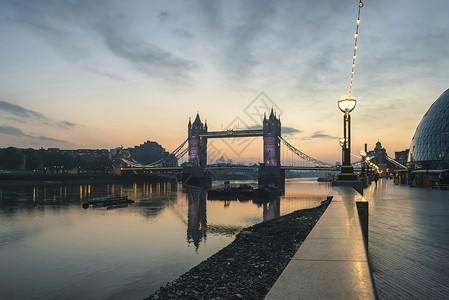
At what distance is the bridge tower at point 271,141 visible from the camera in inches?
5689

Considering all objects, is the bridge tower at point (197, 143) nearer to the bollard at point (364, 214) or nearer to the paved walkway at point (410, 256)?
the paved walkway at point (410, 256)

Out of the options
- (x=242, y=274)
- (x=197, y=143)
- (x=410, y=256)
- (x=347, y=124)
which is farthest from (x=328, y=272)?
(x=197, y=143)

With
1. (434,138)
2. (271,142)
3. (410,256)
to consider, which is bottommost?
(410,256)

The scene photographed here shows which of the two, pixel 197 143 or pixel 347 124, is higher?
pixel 197 143

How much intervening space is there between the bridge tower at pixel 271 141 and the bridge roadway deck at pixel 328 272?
137309 mm

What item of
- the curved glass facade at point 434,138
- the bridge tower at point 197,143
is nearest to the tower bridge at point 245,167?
the bridge tower at point 197,143

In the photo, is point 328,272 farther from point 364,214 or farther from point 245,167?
point 245,167

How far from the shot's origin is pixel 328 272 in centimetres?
278

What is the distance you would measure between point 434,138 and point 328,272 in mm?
72541

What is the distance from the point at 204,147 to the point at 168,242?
137091 mm

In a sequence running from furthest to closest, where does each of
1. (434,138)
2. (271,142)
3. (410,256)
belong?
(271,142)
(434,138)
(410,256)

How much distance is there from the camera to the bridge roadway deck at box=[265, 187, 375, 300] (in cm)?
232

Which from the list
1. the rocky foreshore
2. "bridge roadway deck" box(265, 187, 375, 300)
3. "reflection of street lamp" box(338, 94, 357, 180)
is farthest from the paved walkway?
"reflection of street lamp" box(338, 94, 357, 180)

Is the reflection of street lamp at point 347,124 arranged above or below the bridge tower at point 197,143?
Result: below
